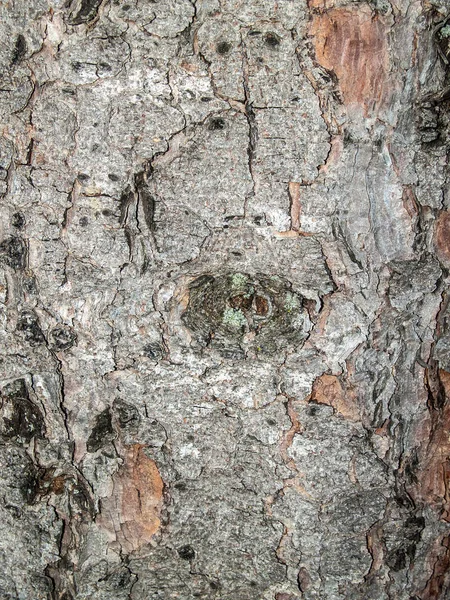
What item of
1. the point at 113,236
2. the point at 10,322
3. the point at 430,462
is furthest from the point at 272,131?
the point at 430,462

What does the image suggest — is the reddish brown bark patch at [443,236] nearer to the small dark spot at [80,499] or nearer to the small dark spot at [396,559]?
the small dark spot at [396,559]

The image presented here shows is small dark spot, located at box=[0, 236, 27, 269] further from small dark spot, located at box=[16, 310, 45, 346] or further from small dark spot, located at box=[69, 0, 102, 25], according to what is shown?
small dark spot, located at box=[69, 0, 102, 25]

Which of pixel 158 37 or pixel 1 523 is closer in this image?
pixel 158 37

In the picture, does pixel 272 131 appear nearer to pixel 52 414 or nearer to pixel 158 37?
pixel 158 37

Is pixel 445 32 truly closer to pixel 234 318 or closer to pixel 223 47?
pixel 223 47

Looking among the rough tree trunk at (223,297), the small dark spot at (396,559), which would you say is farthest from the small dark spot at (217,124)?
the small dark spot at (396,559)

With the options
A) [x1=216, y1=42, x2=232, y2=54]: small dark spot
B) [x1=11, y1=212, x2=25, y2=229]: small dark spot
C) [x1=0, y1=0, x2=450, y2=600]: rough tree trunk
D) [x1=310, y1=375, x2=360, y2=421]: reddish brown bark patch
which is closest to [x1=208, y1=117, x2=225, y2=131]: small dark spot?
[x1=0, y1=0, x2=450, y2=600]: rough tree trunk

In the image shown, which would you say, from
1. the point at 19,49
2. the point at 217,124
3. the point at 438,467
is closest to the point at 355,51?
the point at 217,124
